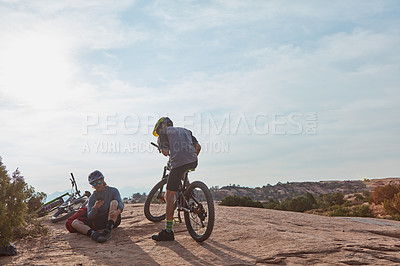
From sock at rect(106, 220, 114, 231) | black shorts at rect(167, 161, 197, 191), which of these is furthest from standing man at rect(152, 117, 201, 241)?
sock at rect(106, 220, 114, 231)

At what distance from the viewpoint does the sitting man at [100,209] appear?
7.07 m

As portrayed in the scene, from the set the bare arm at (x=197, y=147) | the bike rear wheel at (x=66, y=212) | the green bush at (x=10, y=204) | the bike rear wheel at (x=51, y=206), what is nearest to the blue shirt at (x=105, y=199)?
the green bush at (x=10, y=204)

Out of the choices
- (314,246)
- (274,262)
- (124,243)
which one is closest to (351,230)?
(314,246)

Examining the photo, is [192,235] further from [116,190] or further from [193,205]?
[116,190]

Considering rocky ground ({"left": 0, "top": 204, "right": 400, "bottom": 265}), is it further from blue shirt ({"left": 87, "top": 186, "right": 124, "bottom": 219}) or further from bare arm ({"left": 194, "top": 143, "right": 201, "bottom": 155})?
bare arm ({"left": 194, "top": 143, "right": 201, "bottom": 155})

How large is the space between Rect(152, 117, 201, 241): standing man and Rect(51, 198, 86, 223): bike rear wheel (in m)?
4.45

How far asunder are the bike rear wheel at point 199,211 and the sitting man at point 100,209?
5.39 feet

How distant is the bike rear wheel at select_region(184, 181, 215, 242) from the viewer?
5898 millimetres

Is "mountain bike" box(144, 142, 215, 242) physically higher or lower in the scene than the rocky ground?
higher

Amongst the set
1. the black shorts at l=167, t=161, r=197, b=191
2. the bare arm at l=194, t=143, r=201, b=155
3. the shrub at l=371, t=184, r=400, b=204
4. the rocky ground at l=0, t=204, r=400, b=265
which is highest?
the bare arm at l=194, t=143, r=201, b=155

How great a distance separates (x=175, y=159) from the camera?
6.36m

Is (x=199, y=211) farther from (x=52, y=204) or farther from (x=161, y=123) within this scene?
(x=52, y=204)

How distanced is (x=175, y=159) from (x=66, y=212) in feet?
18.3

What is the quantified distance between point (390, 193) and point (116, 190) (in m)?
21.6
